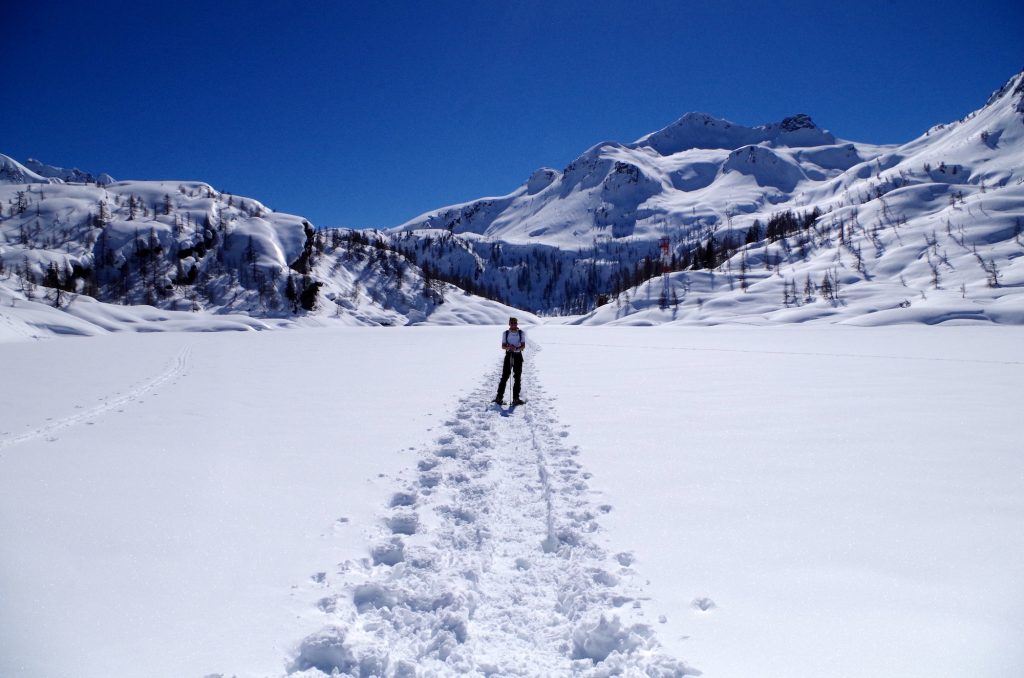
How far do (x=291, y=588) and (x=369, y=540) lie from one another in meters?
0.98

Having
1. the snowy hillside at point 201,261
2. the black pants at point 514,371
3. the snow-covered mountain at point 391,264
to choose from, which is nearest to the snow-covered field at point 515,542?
the black pants at point 514,371

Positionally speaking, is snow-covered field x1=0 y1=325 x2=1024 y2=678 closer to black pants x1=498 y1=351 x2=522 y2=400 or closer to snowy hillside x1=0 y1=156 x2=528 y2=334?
black pants x1=498 y1=351 x2=522 y2=400

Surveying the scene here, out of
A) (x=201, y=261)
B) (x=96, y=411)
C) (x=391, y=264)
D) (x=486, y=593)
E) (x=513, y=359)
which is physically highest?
(x=391, y=264)

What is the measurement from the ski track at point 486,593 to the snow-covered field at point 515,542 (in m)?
0.02

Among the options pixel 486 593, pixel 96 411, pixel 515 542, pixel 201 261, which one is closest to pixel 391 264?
pixel 201 261

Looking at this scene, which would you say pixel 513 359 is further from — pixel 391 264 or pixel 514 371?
pixel 391 264

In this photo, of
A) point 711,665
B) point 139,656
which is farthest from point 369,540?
point 711,665

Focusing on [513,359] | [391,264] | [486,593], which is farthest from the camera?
[391,264]

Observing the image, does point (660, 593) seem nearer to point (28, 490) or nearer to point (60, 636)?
point (60, 636)

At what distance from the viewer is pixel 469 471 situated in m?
7.11

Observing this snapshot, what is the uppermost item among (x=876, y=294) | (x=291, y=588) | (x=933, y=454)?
(x=876, y=294)

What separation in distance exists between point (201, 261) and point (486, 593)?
392 ft

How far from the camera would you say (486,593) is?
162 inches

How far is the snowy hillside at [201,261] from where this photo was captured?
9325 centimetres
